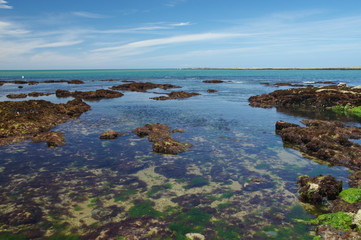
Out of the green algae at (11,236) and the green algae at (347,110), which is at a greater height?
the green algae at (347,110)

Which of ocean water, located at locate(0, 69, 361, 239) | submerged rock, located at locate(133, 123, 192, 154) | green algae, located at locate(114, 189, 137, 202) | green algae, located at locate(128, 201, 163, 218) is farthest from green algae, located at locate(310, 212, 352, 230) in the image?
→ submerged rock, located at locate(133, 123, 192, 154)

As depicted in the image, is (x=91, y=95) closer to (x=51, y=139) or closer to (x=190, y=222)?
(x=51, y=139)

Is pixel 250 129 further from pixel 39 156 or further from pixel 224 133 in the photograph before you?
pixel 39 156

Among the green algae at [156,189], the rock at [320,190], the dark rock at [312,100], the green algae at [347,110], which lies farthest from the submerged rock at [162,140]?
the green algae at [347,110]

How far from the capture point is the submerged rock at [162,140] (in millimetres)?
16062

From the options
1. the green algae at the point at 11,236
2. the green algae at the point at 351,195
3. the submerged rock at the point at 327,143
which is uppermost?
the submerged rock at the point at 327,143

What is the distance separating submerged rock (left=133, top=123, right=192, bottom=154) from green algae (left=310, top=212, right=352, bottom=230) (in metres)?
9.02

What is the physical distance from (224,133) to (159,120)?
8628mm

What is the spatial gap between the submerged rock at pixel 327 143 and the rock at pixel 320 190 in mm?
4382

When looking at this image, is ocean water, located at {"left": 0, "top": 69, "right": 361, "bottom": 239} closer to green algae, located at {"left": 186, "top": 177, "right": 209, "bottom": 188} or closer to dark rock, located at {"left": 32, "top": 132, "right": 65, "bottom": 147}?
green algae, located at {"left": 186, "top": 177, "right": 209, "bottom": 188}

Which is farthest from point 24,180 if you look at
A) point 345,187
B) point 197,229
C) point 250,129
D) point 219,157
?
point 250,129

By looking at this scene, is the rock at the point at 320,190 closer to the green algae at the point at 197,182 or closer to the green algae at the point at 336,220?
the green algae at the point at 336,220

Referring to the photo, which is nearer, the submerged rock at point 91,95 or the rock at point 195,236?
the rock at point 195,236

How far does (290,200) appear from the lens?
1011cm
